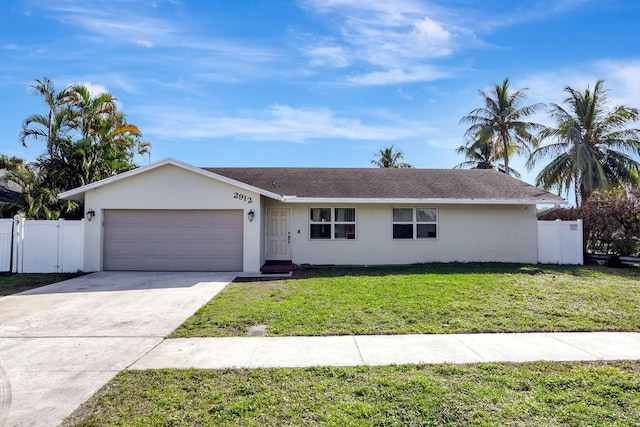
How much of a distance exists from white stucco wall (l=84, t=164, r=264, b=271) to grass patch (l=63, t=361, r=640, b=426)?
306 inches

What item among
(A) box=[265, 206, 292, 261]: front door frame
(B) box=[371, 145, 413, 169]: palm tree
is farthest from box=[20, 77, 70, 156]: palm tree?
(B) box=[371, 145, 413, 169]: palm tree

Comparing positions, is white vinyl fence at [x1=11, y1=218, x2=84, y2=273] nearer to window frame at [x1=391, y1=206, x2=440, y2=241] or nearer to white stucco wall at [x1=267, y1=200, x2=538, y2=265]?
white stucco wall at [x1=267, y1=200, x2=538, y2=265]

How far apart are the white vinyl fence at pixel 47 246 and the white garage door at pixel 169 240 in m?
0.87

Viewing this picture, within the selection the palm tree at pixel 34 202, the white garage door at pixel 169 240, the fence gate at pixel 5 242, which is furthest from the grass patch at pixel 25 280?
the palm tree at pixel 34 202

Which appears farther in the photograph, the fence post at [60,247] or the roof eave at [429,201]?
the roof eave at [429,201]

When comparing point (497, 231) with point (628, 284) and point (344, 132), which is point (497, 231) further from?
point (344, 132)

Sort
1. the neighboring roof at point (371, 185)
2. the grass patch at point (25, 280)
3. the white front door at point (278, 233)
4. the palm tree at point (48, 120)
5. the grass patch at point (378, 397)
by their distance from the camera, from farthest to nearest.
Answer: the palm tree at point (48, 120) < the white front door at point (278, 233) < the neighboring roof at point (371, 185) < the grass patch at point (25, 280) < the grass patch at point (378, 397)

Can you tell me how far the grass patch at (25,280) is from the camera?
908cm

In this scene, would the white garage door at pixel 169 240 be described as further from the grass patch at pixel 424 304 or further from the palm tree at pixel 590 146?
the palm tree at pixel 590 146

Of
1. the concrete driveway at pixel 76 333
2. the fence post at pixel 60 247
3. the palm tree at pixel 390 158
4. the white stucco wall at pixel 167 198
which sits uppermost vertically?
the palm tree at pixel 390 158

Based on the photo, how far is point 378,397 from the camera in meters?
3.42

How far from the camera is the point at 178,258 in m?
12.0

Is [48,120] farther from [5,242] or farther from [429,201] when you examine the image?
[429,201]

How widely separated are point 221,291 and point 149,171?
17.9 ft
